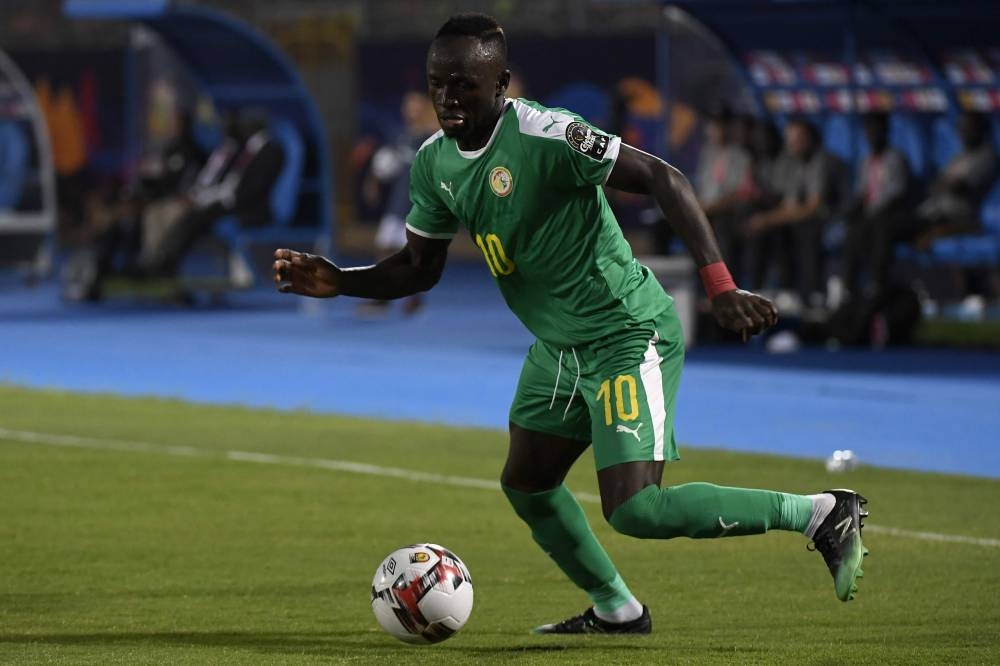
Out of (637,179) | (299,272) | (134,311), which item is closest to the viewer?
(637,179)

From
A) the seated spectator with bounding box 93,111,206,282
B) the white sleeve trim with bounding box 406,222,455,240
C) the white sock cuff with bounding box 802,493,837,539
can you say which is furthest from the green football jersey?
→ the seated spectator with bounding box 93,111,206,282

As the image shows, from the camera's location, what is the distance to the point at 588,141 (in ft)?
19.9

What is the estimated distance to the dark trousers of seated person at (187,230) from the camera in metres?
24.1

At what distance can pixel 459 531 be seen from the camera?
31.4 ft

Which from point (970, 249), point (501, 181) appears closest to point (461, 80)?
point (501, 181)

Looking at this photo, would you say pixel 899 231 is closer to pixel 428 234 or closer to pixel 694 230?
pixel 428 234

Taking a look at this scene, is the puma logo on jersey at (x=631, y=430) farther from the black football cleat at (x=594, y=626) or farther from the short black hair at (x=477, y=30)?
the short black hair at (x=477, y=30)

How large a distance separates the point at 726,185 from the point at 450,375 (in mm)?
4022

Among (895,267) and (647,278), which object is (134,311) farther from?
(647,278)

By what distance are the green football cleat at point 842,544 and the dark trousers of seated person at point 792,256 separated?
1303 centimetres

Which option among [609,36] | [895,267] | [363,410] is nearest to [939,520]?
[363,410]

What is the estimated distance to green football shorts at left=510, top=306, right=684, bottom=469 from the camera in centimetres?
623

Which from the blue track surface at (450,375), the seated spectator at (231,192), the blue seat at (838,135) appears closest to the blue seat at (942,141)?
the blue seat at (838,135)

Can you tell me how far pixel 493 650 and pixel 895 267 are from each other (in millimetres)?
14874
